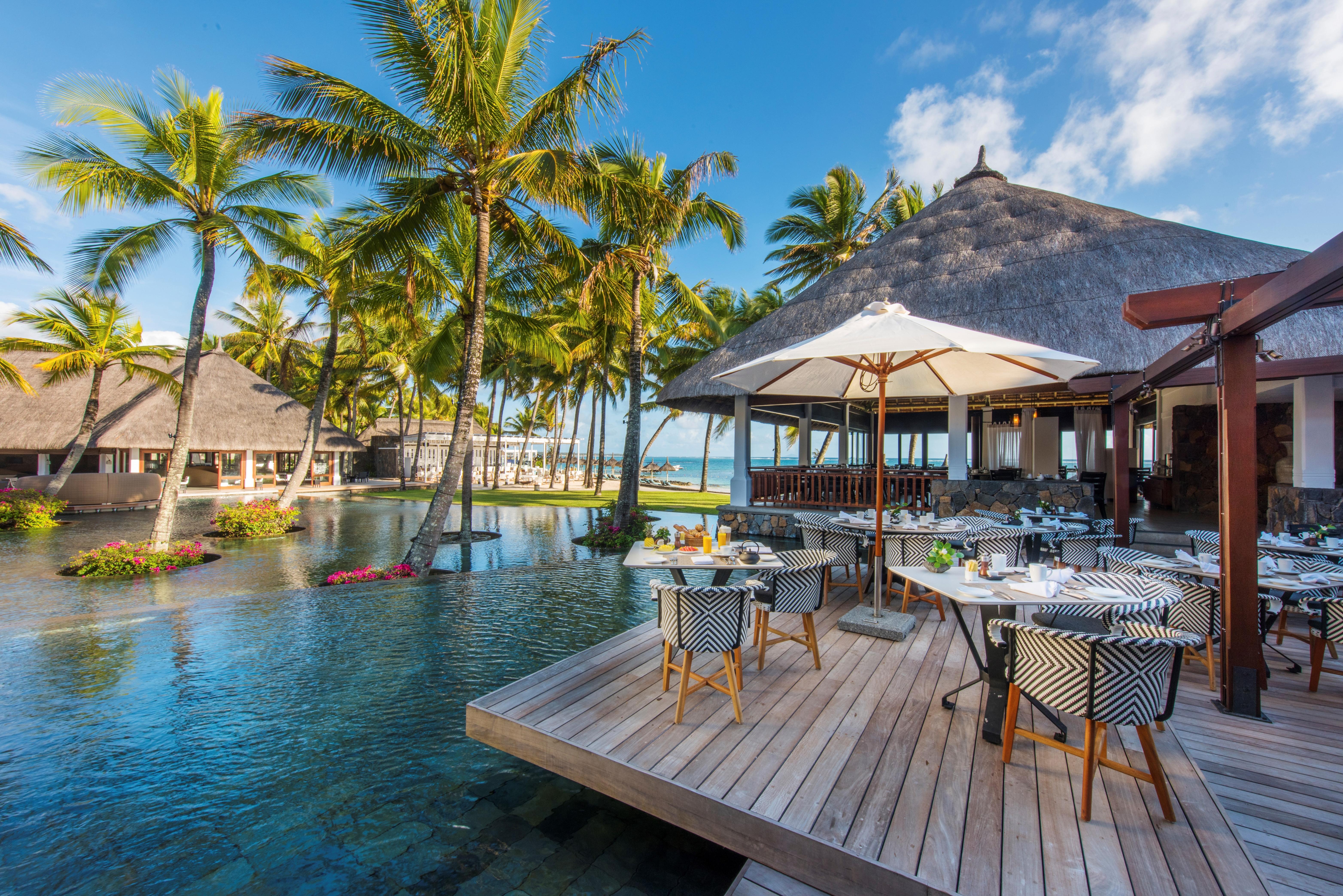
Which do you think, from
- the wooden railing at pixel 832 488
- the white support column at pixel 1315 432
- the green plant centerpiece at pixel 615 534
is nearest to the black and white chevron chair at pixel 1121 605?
the white support column at pixel 1315 432

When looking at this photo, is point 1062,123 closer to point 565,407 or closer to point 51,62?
point 51,62

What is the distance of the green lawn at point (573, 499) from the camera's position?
20672 millimetres

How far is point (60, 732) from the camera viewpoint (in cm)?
399

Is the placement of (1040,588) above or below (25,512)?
above

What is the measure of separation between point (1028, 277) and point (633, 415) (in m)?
8.66

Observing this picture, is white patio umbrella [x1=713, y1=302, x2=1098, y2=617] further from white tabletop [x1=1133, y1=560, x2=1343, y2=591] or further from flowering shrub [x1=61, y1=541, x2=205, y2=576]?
flowering shrub [x1=61, y1=541, x2=205, y2=576]

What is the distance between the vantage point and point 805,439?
1650cm

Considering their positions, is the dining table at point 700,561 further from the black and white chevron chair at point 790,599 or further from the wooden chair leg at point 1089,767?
the wooden chair leg at point 1089,767

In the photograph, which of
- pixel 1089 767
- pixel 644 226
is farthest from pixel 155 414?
pixel 1089 767

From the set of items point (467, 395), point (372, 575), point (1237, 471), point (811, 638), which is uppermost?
point (467, 395)

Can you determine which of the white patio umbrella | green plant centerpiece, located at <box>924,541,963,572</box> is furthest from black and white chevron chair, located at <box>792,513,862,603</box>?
green plant centerpiece, located at <box>924,541,963,572</box>

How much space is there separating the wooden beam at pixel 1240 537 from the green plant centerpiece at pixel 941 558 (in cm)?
155

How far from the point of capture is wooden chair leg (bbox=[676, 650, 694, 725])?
10.6ft

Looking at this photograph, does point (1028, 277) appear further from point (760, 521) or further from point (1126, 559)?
point (1126, 559)
